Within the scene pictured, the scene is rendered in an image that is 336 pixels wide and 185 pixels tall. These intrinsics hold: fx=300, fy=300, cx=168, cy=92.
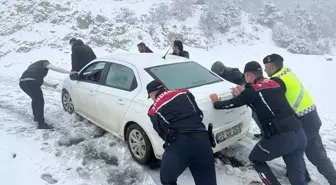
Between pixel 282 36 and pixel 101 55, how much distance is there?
14.4m

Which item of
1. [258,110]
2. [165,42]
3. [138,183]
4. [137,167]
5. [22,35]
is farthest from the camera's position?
[165,42]

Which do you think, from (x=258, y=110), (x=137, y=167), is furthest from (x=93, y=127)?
(x=258, y=110)

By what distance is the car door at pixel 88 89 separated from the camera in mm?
5324

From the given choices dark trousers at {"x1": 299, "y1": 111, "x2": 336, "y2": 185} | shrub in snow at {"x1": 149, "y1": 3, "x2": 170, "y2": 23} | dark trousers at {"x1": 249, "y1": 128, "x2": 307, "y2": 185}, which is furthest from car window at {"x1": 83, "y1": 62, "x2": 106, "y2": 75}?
shrub in snow at {"x1": 149, "y1": 3, "x2": 170, "y2": 23}

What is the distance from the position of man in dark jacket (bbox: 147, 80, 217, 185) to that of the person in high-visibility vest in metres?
1.35

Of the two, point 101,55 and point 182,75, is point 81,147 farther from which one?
point 101,55

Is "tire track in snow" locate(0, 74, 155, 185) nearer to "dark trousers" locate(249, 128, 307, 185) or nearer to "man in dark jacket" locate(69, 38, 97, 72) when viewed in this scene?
"man in dark jacket" locate(69, 38, 97, 72)

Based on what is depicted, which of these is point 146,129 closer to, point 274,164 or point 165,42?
point 274,164

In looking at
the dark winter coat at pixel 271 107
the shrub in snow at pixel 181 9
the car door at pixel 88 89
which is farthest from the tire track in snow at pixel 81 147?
the shrub in snow at pixel 181 9

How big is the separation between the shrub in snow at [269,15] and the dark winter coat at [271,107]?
79.7ft

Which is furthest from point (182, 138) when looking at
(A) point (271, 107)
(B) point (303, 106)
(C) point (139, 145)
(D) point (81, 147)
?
(D) point (81, 147)

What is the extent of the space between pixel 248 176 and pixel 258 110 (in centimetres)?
131

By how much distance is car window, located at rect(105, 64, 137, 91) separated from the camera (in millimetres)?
4583

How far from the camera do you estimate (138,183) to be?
4086mm
